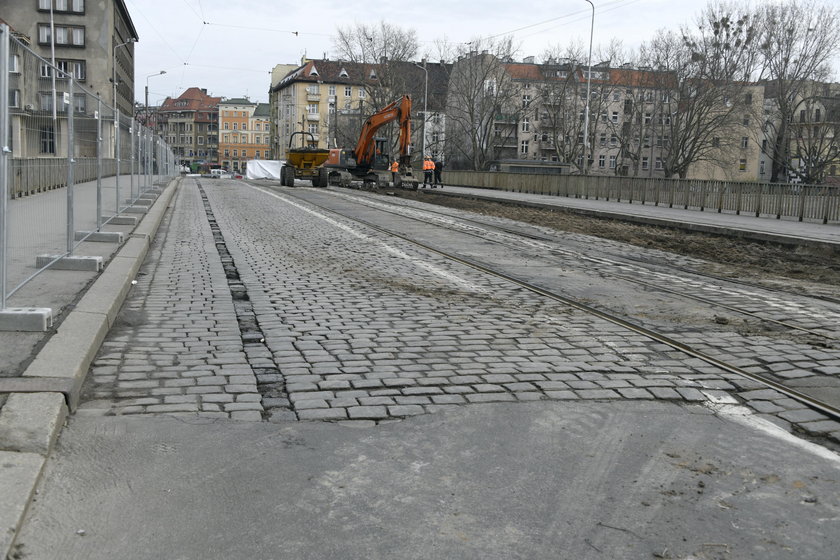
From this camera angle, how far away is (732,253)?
14.9 m

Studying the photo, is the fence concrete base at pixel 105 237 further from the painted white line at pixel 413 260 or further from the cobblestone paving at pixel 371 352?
the painted white line at pixel 413 260

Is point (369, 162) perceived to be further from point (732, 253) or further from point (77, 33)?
point (77, 33)

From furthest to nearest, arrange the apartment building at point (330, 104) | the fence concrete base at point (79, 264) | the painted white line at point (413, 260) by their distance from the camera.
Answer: the apartment building at point (330, 104), the painted white line at point (413, 260), the fence concrete base at point (79, 264)

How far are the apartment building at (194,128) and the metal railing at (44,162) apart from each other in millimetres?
179261

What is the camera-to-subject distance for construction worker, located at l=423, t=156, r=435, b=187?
153 ft

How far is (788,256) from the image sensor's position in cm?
1479

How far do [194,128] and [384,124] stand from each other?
158 m

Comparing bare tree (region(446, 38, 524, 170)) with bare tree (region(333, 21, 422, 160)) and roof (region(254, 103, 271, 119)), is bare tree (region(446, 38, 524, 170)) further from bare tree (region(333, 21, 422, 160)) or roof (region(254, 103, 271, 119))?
roof (region(254, 103, 271, 119))

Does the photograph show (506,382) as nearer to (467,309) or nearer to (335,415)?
(335,415)

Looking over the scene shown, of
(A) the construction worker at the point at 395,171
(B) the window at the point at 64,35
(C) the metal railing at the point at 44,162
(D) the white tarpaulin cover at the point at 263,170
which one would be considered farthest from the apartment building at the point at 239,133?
(C) the metal railing at the point at 44,162

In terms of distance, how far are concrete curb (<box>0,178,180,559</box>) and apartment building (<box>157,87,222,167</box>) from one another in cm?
18530

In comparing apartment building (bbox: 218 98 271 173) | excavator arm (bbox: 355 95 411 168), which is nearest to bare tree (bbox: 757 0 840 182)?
excavator arm (bbox: 355 95 411 168)

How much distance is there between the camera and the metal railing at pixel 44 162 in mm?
5841

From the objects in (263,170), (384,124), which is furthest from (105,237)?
(263,170)
